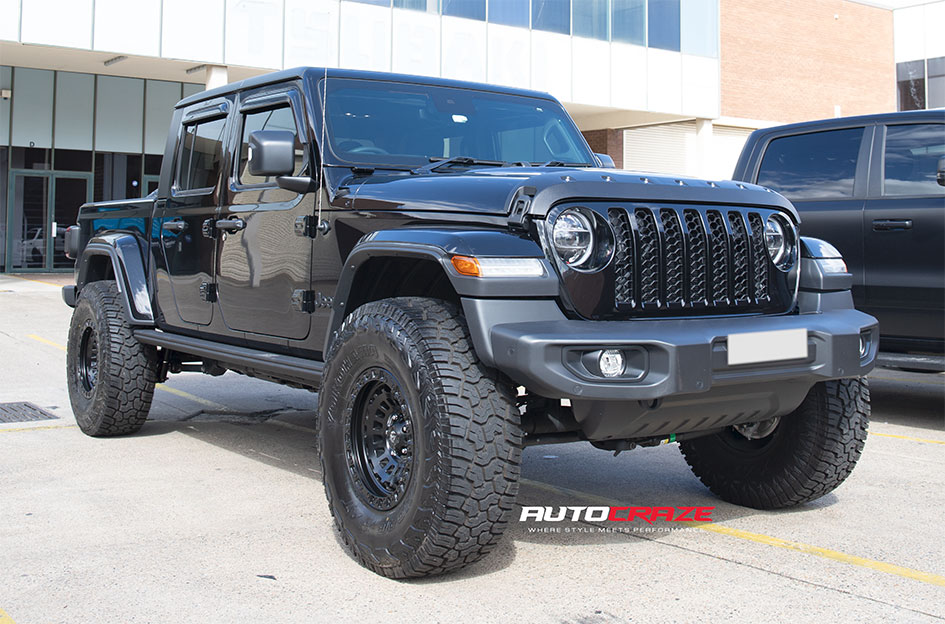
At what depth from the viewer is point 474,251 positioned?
3408 millimetres

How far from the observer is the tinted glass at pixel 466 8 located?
2378 centimetres

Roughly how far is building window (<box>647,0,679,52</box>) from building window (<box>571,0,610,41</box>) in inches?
58.8

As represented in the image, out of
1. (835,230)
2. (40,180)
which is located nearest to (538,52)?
(40,180)

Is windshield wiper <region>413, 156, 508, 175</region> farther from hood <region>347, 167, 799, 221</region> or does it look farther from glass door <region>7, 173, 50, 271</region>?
glass door <region>7, 173, 50, 271</region>

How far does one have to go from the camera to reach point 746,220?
3943 mm

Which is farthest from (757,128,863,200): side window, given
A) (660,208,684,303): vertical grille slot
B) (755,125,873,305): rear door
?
(660,208,684,303): vertical grille slot

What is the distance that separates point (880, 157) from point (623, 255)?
13.3 ft

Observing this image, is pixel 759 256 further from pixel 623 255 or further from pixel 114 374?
pixel 114 374

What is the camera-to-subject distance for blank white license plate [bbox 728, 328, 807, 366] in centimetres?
352

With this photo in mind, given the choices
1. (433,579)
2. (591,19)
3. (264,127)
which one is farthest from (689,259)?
(591,19)

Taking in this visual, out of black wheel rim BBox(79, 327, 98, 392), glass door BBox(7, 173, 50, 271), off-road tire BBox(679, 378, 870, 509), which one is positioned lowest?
off-road tire BBox(679, 378, 870, 509)

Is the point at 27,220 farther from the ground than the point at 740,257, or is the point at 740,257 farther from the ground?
the point at 27,220

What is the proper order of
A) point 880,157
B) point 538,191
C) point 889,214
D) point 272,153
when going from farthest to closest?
point 880,157
point 889,214
point 272,153
point 538,191

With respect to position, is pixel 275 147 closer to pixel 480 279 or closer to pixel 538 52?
pixel 480 279
